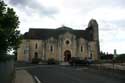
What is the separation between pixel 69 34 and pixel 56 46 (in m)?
5.53

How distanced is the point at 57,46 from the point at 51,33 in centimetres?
526

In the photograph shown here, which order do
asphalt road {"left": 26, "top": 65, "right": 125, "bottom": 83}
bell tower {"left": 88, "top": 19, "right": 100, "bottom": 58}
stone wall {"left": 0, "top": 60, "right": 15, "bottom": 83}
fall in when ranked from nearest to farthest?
stone wall {"left": 0, "top": 60, "right": 15, "bottom": 83}
asphalt road {"left": 26, "top": 65, "right": 125, "bottom": 83}
bell tower {"left": 88, "top": 19, "right": 100, "bottom": 58}

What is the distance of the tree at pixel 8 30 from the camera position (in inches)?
542

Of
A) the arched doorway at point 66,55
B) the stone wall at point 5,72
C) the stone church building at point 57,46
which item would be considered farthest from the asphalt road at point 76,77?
the arched doorway at point 66,55

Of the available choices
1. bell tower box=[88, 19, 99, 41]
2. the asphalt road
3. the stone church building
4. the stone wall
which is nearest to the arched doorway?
the stone church building

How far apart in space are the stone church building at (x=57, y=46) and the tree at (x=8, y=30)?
76.7 meters

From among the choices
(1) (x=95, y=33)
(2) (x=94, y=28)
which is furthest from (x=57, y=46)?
(2) (x=94, y=28)

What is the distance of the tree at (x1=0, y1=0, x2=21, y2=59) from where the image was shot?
13.8m

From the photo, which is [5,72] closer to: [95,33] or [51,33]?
[51,33]

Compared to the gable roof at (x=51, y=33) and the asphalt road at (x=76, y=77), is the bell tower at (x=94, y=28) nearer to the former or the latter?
the gable roof at (x=51, y=33)

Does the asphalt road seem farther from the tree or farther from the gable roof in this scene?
the gable roof

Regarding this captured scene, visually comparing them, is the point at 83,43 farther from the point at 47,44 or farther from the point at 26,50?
the point at 26,50

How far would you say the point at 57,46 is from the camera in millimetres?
93500

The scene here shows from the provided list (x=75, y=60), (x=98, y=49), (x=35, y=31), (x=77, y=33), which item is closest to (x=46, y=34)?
(x=35, y=31)
